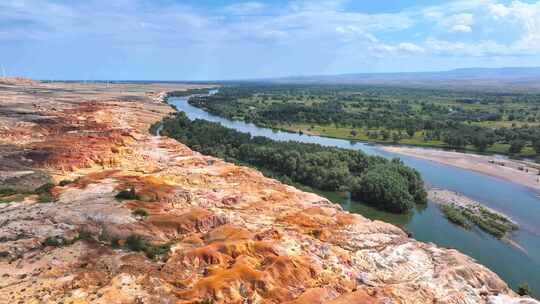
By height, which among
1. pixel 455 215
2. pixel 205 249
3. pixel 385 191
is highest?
pixel 205 249

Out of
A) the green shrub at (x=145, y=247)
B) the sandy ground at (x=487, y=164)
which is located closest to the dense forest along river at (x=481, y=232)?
the sandy ground at (x=487, y=164)

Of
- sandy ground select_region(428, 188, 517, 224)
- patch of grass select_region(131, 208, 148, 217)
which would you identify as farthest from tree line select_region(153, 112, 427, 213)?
patch of grass select_region(131, 208, 148, 217)

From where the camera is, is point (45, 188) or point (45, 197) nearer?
point (45, 197)

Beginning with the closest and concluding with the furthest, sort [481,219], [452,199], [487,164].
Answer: [481,219] < [452,199] < [487,164]

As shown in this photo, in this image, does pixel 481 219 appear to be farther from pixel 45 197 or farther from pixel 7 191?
pixel 7 191

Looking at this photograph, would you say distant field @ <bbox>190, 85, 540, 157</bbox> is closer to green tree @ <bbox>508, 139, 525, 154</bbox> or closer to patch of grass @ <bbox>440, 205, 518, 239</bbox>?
green tree @ <bbox>508, 139, 525, 154</bbox>

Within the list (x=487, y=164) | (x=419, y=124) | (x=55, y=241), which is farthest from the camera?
(x=419, y=124)

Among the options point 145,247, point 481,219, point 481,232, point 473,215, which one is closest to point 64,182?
point 145,247

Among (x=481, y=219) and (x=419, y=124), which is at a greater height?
(x=419, y=124)
